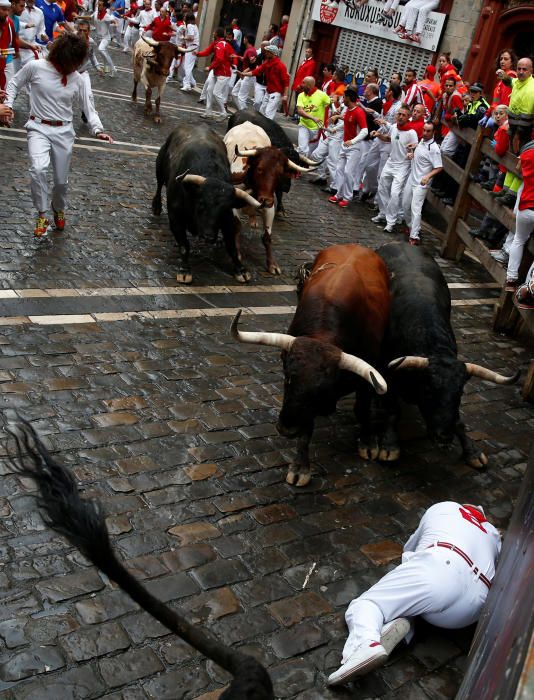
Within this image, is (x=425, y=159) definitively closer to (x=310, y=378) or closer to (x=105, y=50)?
(x=310, y=378)

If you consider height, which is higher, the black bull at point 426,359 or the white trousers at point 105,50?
the white trousers at point 105,50

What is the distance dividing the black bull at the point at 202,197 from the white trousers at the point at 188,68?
1433 centimetres

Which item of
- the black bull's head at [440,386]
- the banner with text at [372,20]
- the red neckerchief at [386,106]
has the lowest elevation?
the black bull's head at [440,386]

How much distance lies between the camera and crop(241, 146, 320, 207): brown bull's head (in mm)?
10445

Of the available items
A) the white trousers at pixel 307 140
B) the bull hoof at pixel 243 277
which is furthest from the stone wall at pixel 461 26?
the bull hoof at pixel 243 277

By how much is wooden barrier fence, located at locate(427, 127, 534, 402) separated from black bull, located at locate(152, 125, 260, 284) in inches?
140

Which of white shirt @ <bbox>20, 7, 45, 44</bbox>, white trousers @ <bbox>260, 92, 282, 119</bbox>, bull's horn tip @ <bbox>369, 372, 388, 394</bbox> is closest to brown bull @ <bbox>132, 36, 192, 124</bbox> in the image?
white trousers @ <bbox>260, 92, 282, 119</bbox>

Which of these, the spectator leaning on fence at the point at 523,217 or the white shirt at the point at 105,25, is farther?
the white shirt at the point at 105,25

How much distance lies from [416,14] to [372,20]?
2.27 meters

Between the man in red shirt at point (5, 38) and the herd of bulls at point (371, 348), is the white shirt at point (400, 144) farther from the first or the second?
the man in red shirt at point (5, 38)

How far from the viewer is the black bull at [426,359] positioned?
240 inches

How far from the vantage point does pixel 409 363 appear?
6090mm

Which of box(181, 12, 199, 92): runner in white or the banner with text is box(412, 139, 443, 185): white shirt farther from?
box(181, 12, 199, 92): runner in white

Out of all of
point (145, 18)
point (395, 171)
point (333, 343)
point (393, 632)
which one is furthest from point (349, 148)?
point (145, 18)
